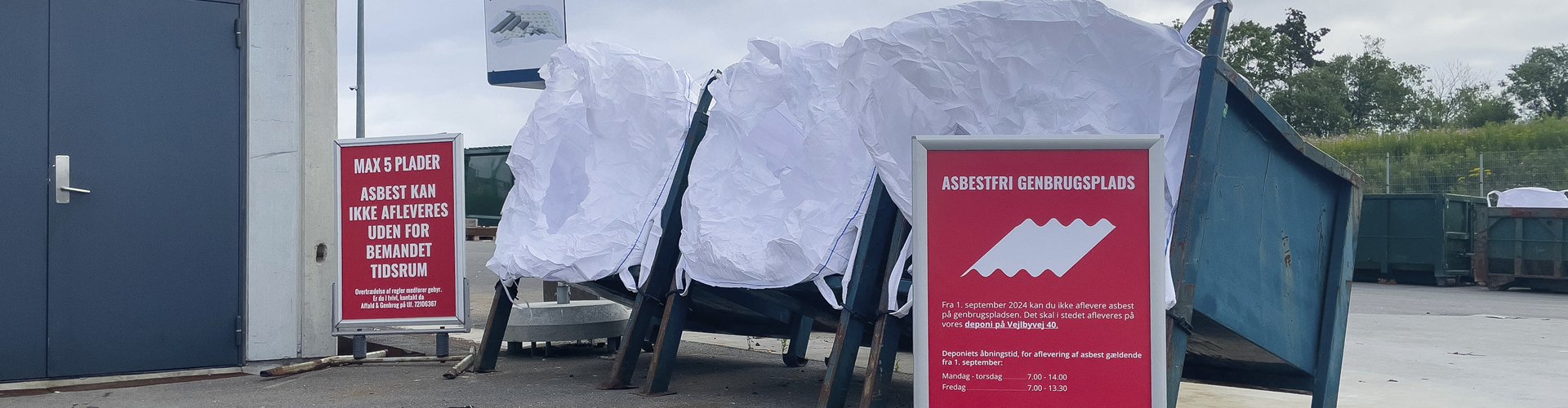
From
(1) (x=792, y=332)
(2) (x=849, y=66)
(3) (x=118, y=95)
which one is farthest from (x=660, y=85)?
(3) (x=118, y=95)

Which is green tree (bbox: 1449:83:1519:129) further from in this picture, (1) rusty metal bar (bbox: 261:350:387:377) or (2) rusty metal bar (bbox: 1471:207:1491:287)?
(1) rusty metal bar (bbox: 261:350:387:377)

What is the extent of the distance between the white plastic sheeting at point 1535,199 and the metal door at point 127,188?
1605cm

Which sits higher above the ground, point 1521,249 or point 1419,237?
point 1419,237

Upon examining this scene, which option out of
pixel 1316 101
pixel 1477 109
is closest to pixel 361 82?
pixel 1316 101

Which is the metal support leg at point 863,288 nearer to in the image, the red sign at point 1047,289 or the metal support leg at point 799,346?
the red sign at point 1047,289

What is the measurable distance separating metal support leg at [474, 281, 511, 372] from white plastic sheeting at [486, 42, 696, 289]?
263 millimetres

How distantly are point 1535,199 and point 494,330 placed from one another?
15.4 meters

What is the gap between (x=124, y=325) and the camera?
6.57 meters

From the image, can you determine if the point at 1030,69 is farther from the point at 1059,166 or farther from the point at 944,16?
the point at 1059,166

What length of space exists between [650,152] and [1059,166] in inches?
129

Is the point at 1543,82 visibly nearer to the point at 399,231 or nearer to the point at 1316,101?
the point at 1316,101

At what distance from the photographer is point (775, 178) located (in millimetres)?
5496

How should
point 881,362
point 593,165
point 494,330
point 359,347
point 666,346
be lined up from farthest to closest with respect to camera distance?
point 359,347 → point 494,330 → point 593,165 → point 666,346 → point 881,362

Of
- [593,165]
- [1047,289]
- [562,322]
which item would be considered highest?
[593,165]
